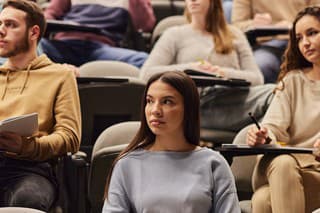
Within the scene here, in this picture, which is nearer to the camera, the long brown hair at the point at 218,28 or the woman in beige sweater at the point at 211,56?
the woman in beige sweater at the point at 211,56

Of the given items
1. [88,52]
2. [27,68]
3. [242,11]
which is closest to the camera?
[27,68]

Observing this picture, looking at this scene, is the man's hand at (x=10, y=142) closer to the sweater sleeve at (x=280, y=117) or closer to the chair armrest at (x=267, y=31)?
the sweater sleeve at (x=280, y=117)

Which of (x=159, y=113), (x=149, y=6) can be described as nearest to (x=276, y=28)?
(x=149, y=6)

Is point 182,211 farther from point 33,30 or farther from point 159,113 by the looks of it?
point 33,30

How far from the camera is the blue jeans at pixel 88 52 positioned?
4.29 meters

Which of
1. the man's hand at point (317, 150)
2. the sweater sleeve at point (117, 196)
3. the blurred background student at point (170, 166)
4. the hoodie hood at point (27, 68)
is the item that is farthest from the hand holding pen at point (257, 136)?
the hoodie hood at point (27, 68)

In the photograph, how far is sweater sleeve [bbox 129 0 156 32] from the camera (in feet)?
15.5

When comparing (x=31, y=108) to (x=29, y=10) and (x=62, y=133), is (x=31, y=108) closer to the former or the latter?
(x=62, y=133)

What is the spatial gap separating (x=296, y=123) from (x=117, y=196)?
923 mm

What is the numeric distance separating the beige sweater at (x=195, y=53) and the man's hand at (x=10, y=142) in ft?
4.49

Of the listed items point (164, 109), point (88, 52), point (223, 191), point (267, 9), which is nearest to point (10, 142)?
point (164, 109)

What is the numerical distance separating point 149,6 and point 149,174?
255cm

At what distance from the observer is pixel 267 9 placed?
185 inches

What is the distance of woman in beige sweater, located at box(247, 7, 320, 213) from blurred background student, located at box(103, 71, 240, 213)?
1.08ft
